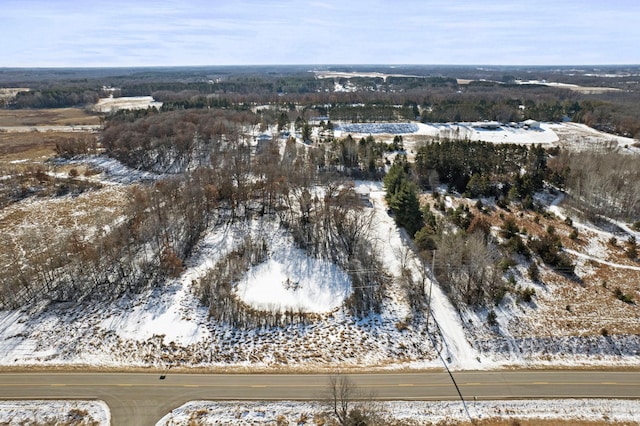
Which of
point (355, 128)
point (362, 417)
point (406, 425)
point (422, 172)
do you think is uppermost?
point (355, 128)

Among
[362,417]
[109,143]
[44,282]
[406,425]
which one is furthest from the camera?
[109,143]

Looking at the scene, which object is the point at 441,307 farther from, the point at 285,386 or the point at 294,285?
the point at 285,386

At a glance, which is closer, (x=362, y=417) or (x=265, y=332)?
(x=362, y=417)

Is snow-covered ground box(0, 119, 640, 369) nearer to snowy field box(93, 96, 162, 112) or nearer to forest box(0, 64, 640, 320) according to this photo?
forest box(0, 64, 640, 320)

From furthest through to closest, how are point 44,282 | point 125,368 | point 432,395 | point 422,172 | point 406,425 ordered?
point 422,172
point 44,282
point 125,368
point 432,395
point 406,425

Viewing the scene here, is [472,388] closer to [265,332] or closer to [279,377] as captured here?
[279,377]

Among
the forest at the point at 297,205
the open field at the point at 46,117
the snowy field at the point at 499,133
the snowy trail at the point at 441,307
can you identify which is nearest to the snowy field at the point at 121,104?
the open field at the point at 46,117

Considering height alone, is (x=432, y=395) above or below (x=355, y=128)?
below

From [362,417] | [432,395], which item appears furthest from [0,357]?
[432,395]

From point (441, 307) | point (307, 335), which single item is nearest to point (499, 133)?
point (441, 307)
